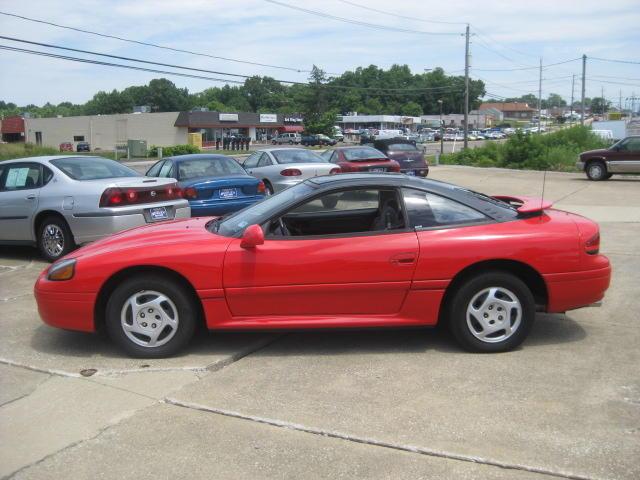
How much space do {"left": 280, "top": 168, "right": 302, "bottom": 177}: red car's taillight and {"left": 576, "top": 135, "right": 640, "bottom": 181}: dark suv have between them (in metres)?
12.4

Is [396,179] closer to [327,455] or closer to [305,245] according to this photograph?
[305,245]

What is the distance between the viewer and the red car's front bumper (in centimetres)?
498

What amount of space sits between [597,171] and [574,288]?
62.9 ft

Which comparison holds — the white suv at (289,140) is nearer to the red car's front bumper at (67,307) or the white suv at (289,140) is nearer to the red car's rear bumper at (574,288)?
the red car's front bumper at (67,307)

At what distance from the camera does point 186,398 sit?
4.27 meters

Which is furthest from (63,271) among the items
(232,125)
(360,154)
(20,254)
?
(232,125)

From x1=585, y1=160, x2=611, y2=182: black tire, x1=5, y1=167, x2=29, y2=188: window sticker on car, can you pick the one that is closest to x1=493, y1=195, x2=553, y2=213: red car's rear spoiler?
x1=5, y1=167, x2=29, y2=188: window sticker on car

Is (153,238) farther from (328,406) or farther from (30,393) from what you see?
(328,406)

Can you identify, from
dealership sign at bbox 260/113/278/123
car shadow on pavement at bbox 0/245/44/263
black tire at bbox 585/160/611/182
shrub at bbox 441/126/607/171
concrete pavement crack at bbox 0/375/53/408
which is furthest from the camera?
dealership sign at bbox 260/113/278/123

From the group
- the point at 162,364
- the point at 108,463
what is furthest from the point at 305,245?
the point at 108,463

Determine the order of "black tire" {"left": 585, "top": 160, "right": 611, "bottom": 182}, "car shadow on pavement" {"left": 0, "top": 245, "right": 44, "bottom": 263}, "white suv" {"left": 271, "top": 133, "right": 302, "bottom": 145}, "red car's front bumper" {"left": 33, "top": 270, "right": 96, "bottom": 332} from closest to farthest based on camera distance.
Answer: "red car's front bumper" {"left": 33, "top": 270, "right": 96, "bottom": 332}
"car shadow on pavement" {"left": 0, "top": 245, "right": 44, "bottom": 263}
"black tire" {"left": 585, "top": 160, "right": 611, "bottom": 182}
"white suv" {"left": 271, "top": 133, "right": 302, "bottom": 145}

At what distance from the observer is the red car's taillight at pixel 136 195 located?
8.38 m

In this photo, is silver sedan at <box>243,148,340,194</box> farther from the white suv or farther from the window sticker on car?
the white suv

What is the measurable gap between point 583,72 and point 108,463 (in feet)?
219
